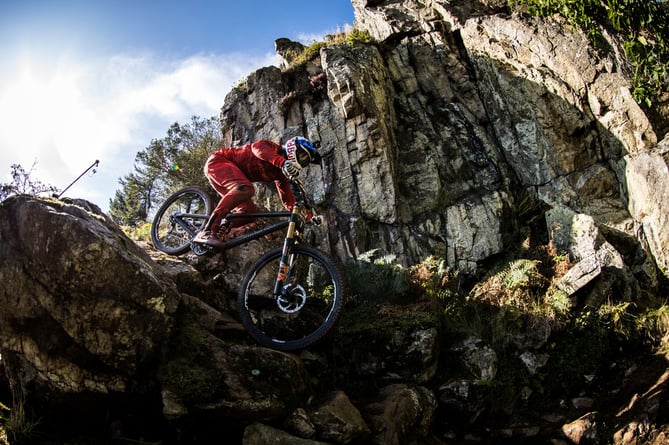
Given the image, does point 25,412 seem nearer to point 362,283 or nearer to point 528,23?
point 362,283

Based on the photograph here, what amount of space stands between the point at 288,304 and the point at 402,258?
5457 mm

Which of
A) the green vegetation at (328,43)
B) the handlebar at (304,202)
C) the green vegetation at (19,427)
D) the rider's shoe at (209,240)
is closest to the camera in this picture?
the green vegetation at (19,427)

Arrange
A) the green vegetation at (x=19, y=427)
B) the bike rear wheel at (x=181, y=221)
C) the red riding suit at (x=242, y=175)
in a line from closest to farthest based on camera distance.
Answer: the green vegetation at (x=19, y=427) → the red riding suit at (x=242, y=175) → the bike rear wheel at (x=181, y=221)

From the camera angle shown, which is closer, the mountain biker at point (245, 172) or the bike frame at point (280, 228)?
the bike frame at point (280, 228)

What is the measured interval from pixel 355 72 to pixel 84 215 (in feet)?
29.6

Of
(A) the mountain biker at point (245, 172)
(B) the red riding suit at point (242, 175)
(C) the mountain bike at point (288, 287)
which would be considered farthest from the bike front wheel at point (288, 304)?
(B) the red riding suit at point (242, 175)

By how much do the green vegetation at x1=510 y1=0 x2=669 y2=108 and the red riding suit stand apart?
26.5 ft

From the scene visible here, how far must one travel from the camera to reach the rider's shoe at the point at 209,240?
6801 millimetres

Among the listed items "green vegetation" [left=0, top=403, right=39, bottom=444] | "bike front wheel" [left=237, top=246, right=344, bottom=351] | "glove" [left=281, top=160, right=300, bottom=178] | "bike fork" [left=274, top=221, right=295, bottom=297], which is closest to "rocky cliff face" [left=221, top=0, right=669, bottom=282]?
"bike front wheel" [left=237, top=246, right=344, bottom=351]

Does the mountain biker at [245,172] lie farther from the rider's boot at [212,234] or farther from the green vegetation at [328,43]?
the green vegetation at [328,43]

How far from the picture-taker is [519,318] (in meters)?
7.68

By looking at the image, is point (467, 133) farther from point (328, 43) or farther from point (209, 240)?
point (209, 240)

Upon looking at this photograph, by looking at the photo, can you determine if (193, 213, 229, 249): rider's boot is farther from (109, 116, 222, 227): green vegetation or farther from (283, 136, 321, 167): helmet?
(109, 116, 222, 227): green vegetation

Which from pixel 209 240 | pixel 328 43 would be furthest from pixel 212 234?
pixel 328 43
